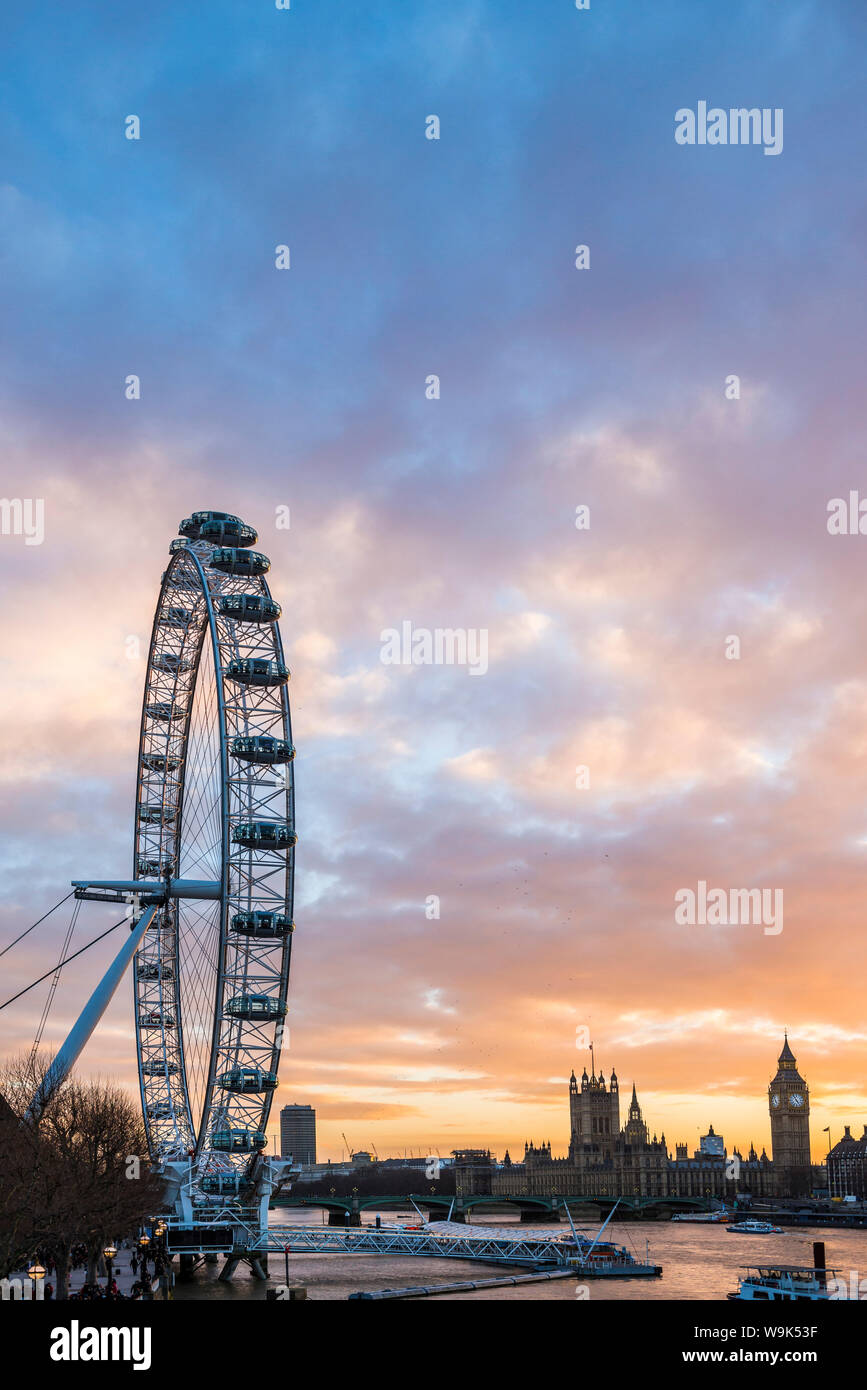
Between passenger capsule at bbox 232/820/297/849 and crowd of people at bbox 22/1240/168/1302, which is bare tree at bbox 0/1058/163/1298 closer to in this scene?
crowd of people at bbox 22/1240/168/1302

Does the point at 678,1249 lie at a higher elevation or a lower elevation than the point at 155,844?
lower

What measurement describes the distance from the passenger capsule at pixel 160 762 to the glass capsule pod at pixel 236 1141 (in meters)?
21.2

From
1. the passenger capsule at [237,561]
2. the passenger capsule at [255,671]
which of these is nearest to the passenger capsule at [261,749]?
the passenger capsule at [255,671]

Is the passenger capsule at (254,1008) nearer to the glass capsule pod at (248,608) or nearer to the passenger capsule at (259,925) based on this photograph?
the passenger capsule at (259,925)

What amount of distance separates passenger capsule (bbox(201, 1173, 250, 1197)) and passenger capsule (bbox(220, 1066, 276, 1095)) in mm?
5871

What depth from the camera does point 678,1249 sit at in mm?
132750

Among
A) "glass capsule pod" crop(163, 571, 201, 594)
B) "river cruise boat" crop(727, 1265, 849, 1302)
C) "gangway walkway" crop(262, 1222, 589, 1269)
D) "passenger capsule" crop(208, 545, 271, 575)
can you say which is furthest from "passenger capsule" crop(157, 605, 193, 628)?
"river cruise boat" crop(727, 1265, 849, 1302)

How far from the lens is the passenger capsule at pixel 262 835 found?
71062 millimetres

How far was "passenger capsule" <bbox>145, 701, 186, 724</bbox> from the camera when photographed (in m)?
80.8

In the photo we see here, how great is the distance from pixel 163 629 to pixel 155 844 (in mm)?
12400

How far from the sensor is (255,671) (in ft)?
239
